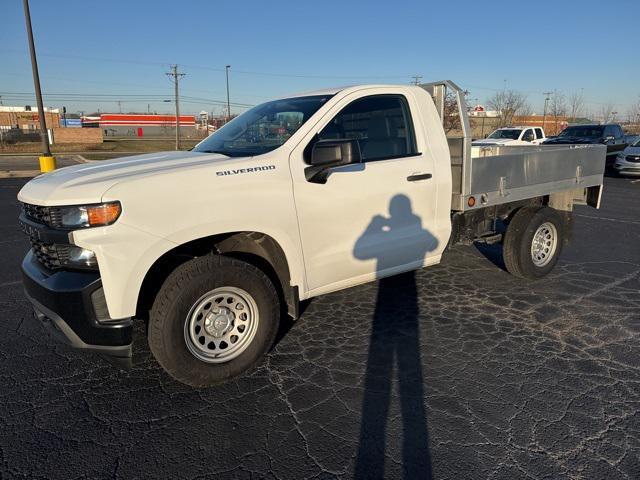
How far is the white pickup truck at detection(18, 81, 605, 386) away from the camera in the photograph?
2846mm

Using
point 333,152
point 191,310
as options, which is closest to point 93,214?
point 191,310

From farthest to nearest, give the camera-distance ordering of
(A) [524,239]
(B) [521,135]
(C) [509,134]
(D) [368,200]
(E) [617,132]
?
(C) [509,134]
(B) [521,135]
(E) [617,132]
(A) [524,239]
(D) [368,200]

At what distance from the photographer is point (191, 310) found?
313 cm

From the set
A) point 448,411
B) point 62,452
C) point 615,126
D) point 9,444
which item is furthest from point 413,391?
point 615,126

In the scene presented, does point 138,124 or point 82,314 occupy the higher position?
point 138,124

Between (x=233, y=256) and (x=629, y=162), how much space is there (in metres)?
18.1

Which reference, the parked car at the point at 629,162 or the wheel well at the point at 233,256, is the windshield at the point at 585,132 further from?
the wheel well at the point at 233,256

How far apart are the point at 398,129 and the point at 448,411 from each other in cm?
238

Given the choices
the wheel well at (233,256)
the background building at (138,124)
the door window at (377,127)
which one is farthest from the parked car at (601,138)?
the background building at (138,124)

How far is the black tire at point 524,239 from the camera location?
5.28 meters

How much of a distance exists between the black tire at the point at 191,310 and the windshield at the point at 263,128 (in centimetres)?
91

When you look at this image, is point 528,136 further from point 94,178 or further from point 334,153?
point 94,178

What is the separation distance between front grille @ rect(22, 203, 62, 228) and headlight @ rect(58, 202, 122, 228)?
0.28 ft

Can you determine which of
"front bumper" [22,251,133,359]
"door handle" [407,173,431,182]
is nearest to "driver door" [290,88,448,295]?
"door handle" [407,173,431,182]
